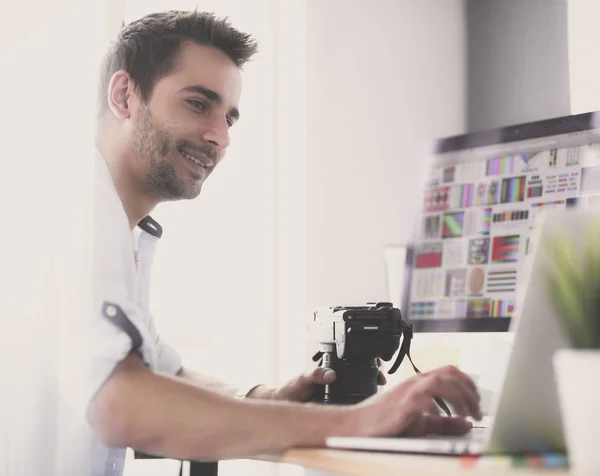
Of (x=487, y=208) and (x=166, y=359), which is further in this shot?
(x=166, y=359)

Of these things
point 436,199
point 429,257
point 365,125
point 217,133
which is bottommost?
point 429,257

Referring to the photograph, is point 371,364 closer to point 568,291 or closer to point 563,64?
point 568,291

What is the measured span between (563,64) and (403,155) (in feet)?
2.24

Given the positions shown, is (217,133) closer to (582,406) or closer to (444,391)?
(444,391)

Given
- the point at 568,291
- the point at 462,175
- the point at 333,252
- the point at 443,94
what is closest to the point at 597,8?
the point at 443,94

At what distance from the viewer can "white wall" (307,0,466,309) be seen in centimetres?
259

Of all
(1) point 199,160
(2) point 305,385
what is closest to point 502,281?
(2) point 305,385

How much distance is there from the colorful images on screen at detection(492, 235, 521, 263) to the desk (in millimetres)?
741

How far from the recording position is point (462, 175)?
153 centimetres

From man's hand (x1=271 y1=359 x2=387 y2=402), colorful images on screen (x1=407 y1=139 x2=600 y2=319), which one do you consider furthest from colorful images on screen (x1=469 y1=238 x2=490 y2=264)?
man's hand (x1=271 y1=359 x2=387 y2=402)

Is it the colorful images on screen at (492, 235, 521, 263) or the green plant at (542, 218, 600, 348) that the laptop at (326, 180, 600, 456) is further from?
the colorful images on screen at (492, 235, 521, 263)

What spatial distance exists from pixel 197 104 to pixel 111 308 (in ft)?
2.32

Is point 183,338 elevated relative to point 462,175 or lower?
lower

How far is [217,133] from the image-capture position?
1632mm
